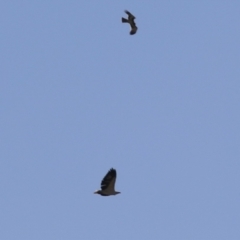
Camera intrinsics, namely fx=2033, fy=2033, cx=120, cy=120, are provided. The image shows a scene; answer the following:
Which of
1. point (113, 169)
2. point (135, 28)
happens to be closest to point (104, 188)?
point (113, 169)

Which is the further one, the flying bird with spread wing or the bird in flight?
the bird in flight

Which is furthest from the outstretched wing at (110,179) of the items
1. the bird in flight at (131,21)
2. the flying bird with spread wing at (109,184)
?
the bird in flight at (131,21)

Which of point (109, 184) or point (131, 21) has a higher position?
point (131, 21)

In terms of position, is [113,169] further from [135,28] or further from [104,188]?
[135,28]

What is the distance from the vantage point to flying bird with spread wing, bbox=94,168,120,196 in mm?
158875

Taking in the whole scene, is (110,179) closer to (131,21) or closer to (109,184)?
(109,184)

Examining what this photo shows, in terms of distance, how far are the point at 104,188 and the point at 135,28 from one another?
1452cm

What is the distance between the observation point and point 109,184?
6265 inches

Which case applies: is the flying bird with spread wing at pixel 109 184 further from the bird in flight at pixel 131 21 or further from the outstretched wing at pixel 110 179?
the bird in flight at pixel 131 21

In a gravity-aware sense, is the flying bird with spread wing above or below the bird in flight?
below

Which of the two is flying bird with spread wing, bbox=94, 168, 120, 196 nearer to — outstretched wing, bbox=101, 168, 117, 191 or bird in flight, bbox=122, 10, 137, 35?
outstretched wing, bbox=101, 168, 117, 191

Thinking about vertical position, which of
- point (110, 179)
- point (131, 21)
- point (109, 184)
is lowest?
point (109, 184)

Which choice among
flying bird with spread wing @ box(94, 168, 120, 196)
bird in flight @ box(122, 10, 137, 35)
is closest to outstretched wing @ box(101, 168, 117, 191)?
flying bird with spread wing @ box(94, 168, 120, 196)

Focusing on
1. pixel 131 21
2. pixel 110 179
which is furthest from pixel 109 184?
pixel 131 21
